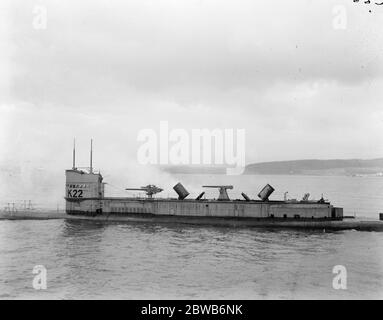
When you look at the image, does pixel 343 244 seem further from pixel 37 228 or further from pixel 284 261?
pixel 37 228

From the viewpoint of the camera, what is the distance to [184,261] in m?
36.3

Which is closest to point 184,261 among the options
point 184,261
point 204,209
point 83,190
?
point 184,261

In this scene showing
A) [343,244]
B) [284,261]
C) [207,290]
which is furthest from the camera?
[343,244]

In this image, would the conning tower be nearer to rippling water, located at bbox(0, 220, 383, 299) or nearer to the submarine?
the submarine

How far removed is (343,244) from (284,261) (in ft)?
37.0

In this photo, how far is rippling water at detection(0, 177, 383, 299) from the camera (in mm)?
28344

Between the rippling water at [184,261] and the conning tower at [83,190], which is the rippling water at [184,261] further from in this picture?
the conning tower at [83,190]

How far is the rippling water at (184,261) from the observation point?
28344 mm

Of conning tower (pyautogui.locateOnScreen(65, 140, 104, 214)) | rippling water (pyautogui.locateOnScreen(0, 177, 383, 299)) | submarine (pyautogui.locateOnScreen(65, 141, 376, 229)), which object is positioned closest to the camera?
rippling water (pyautogui.locateOnScreen(0, 177, 383, 299))

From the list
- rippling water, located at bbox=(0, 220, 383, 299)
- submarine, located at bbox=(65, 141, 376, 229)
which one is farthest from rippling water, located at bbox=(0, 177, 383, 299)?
submarine, located at bbox=(65, 141, 376, 229)

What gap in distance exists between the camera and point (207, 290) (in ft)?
93.2
